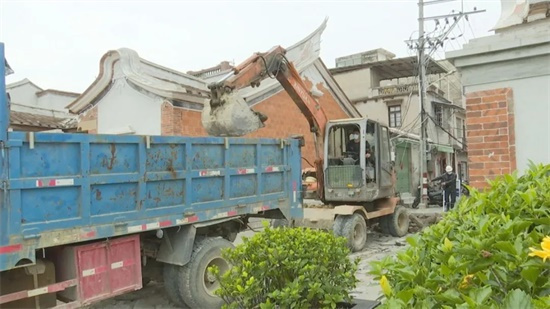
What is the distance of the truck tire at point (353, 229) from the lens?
8.70m

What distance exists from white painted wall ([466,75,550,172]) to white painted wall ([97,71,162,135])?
8.59 m

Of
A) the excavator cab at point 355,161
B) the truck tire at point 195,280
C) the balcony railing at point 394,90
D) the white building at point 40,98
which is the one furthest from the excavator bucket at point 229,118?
the balcony railing at point 394,90

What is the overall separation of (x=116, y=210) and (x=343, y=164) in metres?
5.70

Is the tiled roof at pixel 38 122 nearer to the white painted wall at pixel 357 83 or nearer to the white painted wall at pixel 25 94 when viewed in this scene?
the white painted wall at pixel 25 94

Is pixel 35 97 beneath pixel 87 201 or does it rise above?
above

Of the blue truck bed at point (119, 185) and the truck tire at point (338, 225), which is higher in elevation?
the blue truck bed at point (119, 185)

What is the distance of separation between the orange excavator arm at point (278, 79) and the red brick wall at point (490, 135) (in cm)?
382

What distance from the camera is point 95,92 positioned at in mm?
12695

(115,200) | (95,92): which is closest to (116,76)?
(95,92)

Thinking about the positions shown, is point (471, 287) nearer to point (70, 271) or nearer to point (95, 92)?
point (70, 271)

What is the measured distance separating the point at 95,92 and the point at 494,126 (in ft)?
36.6

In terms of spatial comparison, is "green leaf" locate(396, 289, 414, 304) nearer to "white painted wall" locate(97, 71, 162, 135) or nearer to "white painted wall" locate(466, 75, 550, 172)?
"white painted wall" locate(466, 75, 550, 172)

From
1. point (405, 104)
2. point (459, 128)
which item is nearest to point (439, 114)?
point (405, 104)

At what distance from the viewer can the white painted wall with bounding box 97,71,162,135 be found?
11219mm
